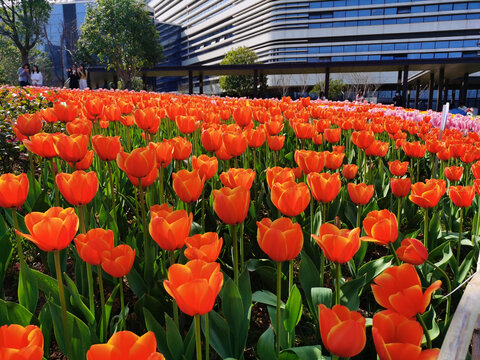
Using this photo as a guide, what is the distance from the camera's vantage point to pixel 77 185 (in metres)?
1.36

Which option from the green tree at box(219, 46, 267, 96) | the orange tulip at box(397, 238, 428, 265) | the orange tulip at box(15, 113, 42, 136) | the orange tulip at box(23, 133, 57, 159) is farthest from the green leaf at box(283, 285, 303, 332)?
the green tree at box(219, 46, 267, 96)

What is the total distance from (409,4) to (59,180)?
2691 inches

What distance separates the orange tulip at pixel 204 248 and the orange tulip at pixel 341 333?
1.06 feet

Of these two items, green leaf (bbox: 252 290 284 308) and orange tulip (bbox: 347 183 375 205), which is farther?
orange tulip (bbox: 347 183 375 205)

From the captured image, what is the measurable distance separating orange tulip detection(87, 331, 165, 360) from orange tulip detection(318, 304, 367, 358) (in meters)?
0.31

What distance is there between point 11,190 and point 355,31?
2682 inches

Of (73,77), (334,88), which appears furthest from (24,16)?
(334,88)

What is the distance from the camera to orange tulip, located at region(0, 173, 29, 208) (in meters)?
1.32

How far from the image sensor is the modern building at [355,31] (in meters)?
56.6

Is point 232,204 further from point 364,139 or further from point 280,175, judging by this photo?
point 364,139

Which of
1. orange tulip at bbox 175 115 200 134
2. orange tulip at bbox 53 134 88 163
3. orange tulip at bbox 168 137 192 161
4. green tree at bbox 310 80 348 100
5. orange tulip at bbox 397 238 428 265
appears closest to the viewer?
orange tulip at bbox 397 238 428 265

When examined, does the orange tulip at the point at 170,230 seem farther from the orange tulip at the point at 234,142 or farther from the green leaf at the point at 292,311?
the orange tulip at the point at 234,142

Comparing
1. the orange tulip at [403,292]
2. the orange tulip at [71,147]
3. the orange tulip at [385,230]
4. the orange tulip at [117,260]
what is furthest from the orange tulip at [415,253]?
the orange tulip at [71,147]

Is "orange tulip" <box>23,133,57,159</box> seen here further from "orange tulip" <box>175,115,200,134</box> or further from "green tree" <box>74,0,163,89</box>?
"green tree" <box>74,0,163,89</box>
